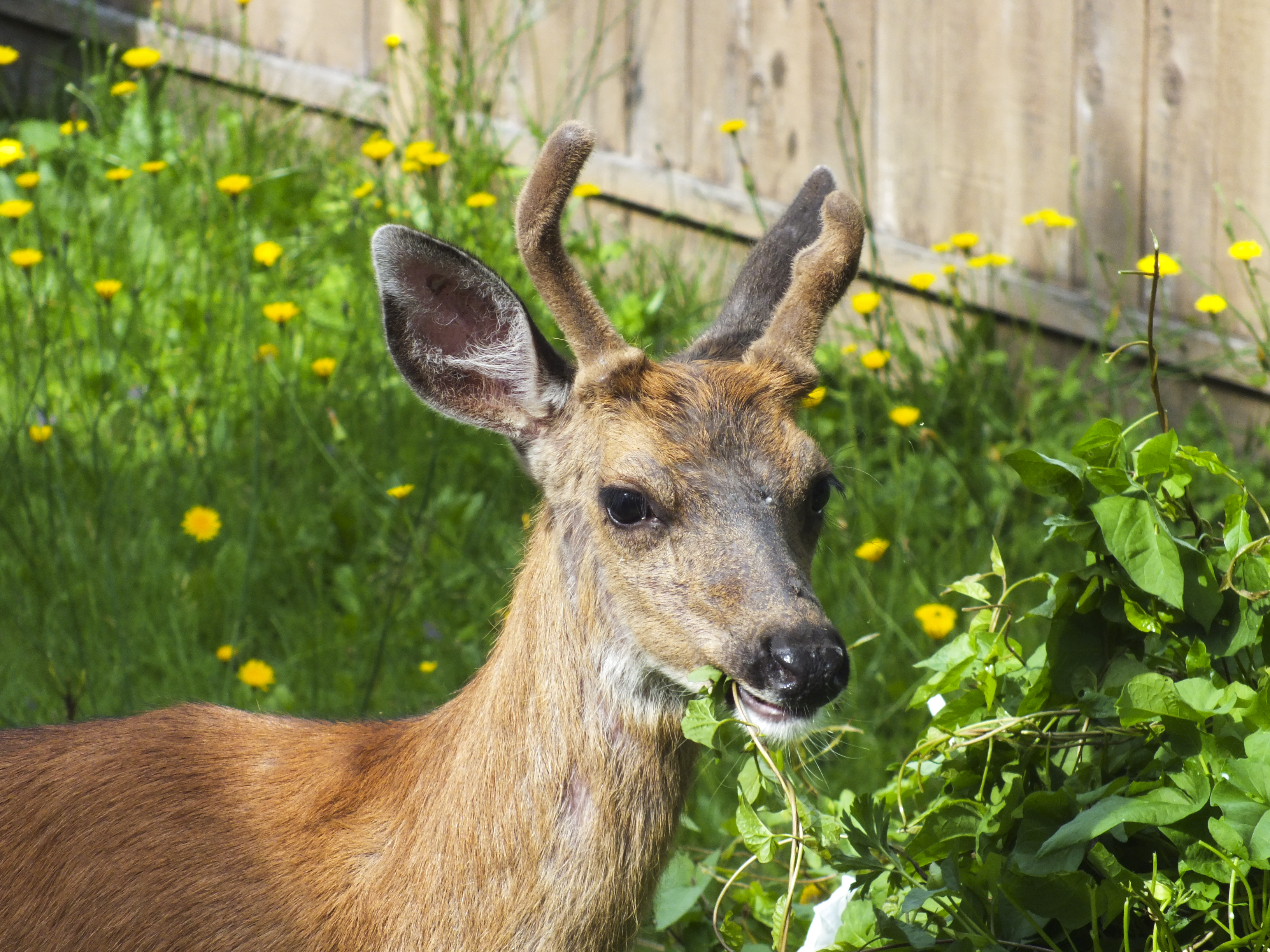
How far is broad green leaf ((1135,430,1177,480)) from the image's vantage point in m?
2.17

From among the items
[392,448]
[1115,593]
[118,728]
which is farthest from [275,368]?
[1115,593]

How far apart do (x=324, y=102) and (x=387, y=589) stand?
11.9ft

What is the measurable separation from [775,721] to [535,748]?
46cm

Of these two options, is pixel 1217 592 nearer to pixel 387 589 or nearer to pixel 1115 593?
pixel 1115 593

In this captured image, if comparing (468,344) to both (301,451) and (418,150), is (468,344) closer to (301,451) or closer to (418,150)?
(301,451)

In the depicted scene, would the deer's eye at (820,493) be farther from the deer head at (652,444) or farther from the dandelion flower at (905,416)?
the dandelion flower at (905,416)

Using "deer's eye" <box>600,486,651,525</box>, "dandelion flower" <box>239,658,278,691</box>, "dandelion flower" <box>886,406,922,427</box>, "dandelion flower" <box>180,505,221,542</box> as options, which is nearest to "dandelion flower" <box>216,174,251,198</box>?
"dandelion flower" <box>180,505,221,542</box>

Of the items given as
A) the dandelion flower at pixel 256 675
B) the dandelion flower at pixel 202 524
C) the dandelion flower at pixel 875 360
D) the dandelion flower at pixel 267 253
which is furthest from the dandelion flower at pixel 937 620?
the dandelion flower at pixel 267 253

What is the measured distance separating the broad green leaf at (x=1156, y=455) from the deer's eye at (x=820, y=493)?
581 mm

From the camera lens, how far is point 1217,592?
215 cm

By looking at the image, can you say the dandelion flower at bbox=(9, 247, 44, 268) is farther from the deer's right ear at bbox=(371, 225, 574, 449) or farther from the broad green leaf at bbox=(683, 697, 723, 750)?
the broad green leaf at bbox=(683, 697, 723, 750)

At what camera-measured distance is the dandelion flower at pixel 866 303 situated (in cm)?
449

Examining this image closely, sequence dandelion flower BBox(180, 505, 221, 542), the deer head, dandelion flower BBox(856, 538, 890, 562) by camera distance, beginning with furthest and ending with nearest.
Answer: dandelion flower BBox(180, 505, 221, 542) → dandelion flower BBox(856, 538, 890, 562) → the deer head

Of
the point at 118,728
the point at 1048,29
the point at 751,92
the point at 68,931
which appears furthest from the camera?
the point at 751,92
